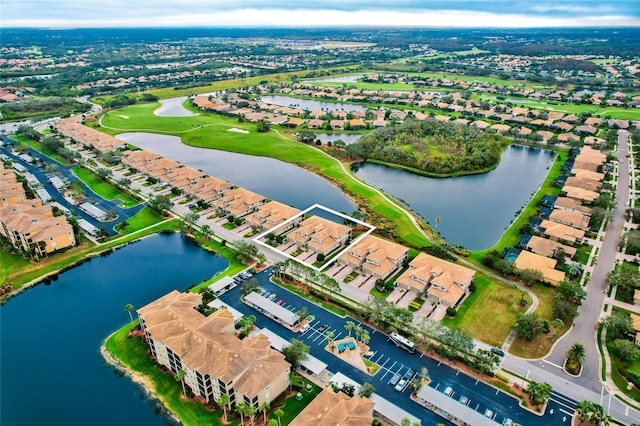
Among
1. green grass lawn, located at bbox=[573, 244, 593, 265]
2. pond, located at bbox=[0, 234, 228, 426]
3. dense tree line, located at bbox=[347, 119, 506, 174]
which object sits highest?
dense tree line, located at bbox=[347, 119, 506, 174]

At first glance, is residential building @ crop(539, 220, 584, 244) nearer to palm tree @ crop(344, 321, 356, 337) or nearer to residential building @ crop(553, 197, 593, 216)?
residential building @ crop(553, 197, 593, 216)

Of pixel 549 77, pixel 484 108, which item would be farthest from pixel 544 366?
pixel 549 77

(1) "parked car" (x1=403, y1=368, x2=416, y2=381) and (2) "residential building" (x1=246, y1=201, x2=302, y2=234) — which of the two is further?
(2) "residential building" (x1=246, y1=201, x2=302, y2=234)

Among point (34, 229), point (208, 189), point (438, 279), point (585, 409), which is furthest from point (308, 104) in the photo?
point (585, 409)

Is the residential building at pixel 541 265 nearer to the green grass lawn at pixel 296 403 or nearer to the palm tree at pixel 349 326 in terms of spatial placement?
the palm tree at pixel 349 326

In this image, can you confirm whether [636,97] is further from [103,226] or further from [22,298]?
[22,298]

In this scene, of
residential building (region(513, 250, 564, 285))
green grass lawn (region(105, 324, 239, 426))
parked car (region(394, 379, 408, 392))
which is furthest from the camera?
residential building (region(513, 250, 564, 285))

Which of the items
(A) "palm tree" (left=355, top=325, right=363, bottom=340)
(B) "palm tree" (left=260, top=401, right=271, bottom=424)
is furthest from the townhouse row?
(A) "palm tree" (left=355, top=325, right=363, bottom=340)
